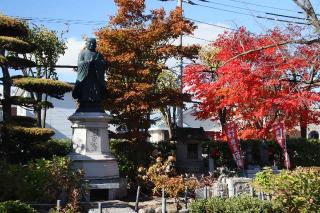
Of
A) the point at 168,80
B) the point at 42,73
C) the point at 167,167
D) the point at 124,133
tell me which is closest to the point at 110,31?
the point at 124,133

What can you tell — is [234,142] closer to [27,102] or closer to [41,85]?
[41,85]

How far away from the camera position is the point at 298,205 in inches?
422

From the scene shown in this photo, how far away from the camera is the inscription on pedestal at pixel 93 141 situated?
1538 centimetres

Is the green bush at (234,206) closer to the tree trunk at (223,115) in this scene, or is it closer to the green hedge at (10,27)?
the green hedge at (10,27)

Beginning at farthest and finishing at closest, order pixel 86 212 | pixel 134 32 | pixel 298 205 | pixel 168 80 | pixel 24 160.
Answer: pixel 168 80 < pixel 134 32 < pixel 24 160 < pixel 86 212 < pixel 298 205

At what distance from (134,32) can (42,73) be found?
7836 mm

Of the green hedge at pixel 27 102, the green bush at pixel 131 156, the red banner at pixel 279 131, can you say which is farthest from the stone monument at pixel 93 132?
the red banner at pixel 279 131

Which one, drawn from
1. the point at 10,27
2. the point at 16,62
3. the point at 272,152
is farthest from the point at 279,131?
the point at 10,27

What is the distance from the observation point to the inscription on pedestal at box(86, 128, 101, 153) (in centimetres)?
1538

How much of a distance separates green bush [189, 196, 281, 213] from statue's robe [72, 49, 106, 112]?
670cm

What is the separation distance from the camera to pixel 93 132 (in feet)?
50.9

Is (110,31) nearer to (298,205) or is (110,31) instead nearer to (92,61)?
(92,61)

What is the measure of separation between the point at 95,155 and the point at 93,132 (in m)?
0.85

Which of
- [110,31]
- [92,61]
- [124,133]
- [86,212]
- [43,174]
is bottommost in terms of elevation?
[86,212]
